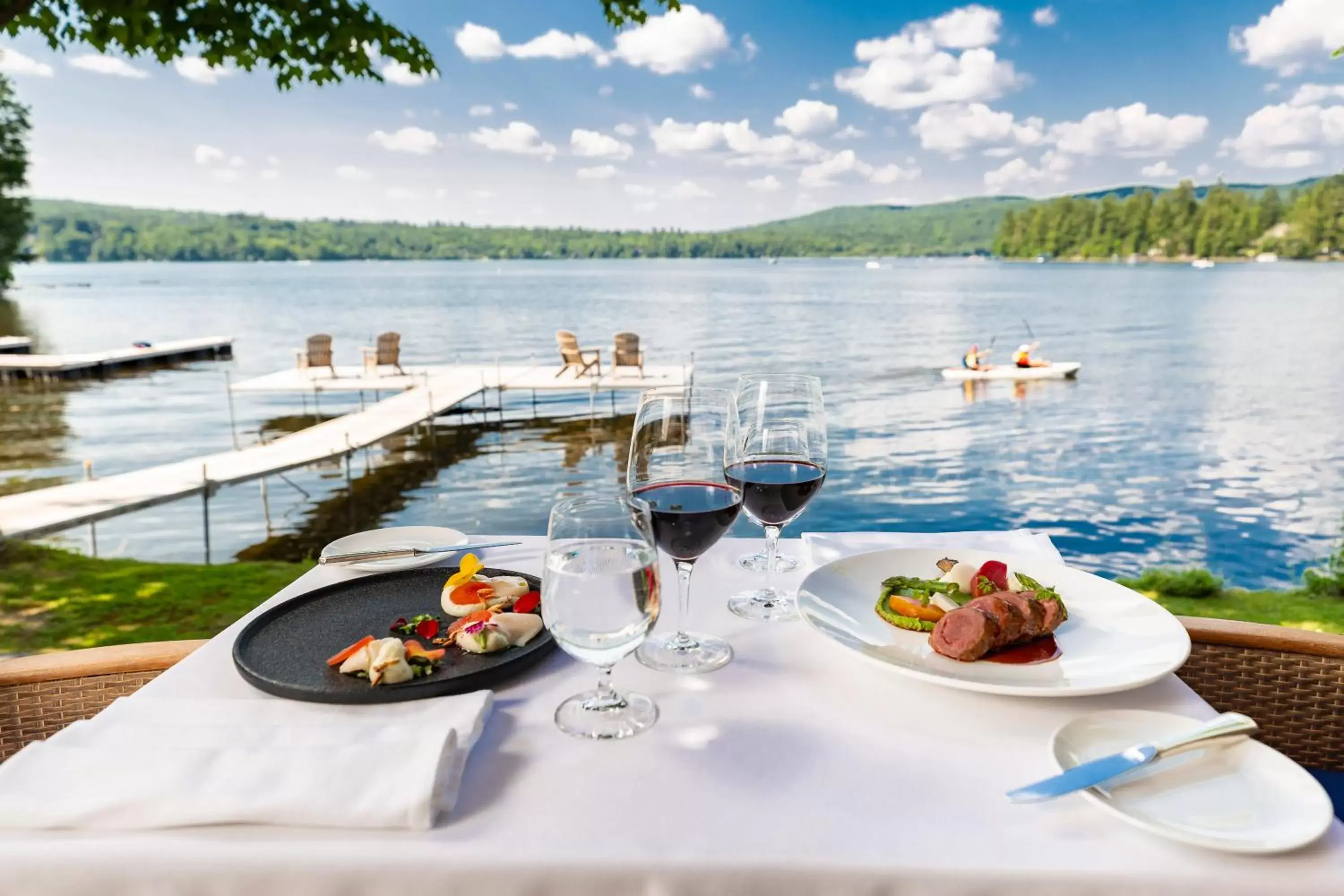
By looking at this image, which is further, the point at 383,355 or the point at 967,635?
the point at 383,355

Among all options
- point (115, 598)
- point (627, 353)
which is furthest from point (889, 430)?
point (115, 598)

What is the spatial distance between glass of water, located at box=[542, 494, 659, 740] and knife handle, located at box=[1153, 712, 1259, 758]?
532 mm

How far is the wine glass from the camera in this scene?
1247 millimetres

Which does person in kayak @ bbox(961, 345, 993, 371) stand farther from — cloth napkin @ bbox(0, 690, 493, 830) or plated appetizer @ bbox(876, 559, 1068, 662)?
cloth napkin @ bbox(0, 690, 493, 830)

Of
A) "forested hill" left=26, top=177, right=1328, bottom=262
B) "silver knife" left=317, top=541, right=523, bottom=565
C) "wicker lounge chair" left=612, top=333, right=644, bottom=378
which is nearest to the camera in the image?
"silver knife" left=317, top=541, right=523, bottom=565

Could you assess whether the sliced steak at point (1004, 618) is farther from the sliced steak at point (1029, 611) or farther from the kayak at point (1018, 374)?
the kayak at point (1018, 374)

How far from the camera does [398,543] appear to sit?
61.4 inches

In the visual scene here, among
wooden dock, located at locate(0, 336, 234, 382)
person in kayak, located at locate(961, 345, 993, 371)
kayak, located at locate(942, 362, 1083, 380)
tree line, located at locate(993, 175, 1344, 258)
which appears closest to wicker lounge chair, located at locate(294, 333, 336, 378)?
wooden dock, located at locate(0, 336, 234, 382)

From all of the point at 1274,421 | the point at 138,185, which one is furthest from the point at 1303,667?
the point at 138,185

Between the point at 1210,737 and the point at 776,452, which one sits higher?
the point at 776,452

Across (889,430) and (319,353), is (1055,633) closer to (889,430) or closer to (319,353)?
(889,430)

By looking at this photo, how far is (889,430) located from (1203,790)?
609 inches

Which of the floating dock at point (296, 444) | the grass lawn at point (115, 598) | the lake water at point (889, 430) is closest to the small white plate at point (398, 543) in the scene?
the lake water at point (889, 430)

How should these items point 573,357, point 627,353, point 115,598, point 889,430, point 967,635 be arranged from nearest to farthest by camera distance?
1. point 967,635
2. point 115,598
3. point 889,430
4. point 573,357
5. point 627,353
